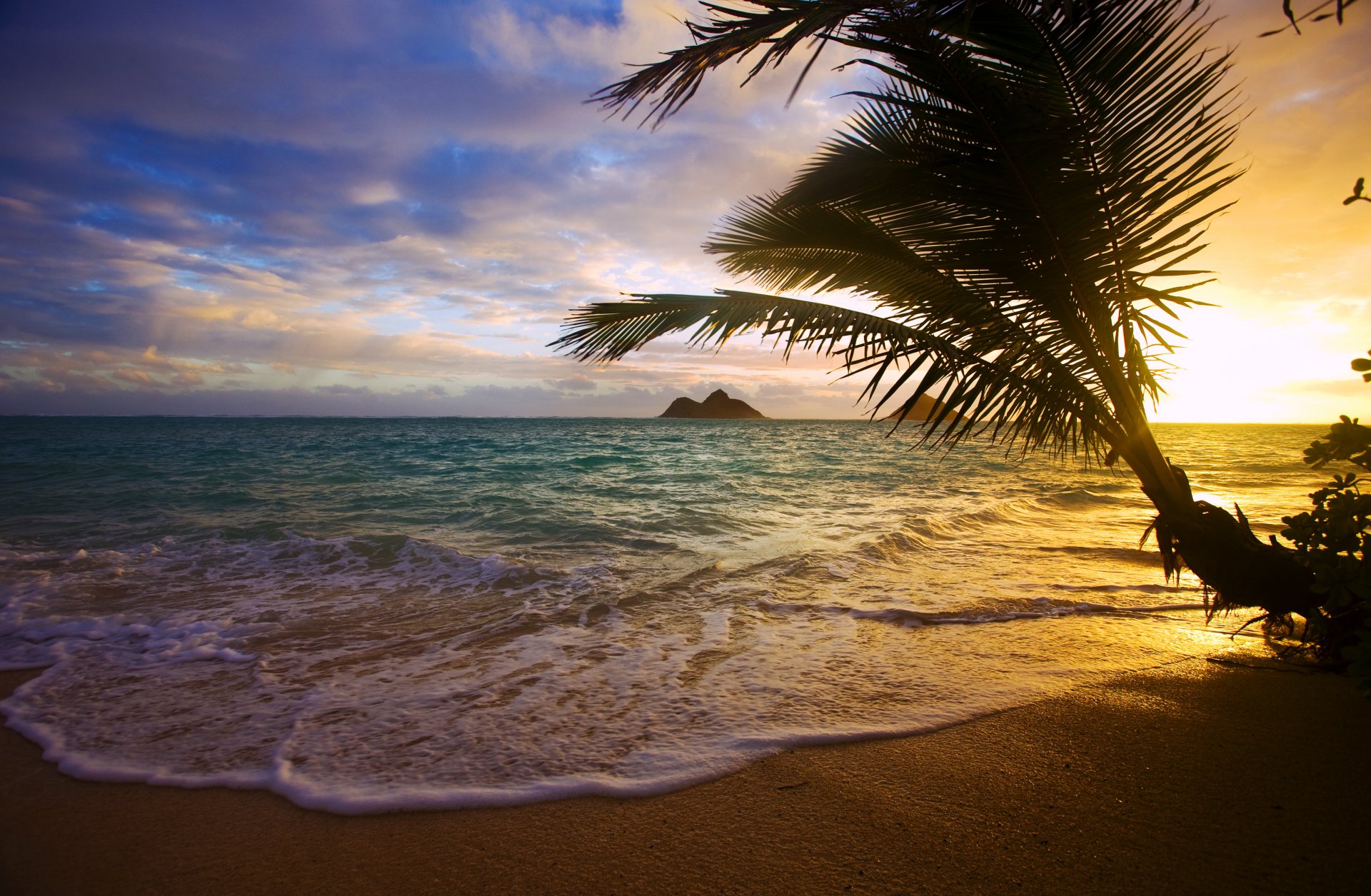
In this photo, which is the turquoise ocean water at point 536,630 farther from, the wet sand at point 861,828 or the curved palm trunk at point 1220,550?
the curved palm trunk at point 1220,550

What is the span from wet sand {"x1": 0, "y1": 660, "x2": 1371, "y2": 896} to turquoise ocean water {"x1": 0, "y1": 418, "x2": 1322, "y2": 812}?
0.55ft

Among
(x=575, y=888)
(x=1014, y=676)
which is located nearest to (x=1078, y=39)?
(x=1014, y=676)

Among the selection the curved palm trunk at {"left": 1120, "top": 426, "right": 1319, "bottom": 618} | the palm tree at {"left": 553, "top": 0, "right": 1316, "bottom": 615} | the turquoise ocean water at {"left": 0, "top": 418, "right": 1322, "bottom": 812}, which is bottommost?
the turquoise ocean water at {"left": 0, "top": 418, "right": 1322, "bottom": 812}

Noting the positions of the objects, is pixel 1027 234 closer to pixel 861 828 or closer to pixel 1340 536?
pixel 1340 536

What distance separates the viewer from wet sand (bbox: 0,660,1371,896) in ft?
6.10

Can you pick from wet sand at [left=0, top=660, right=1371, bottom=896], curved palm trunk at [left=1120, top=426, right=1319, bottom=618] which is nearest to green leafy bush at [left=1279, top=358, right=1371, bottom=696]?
curved palm trunk at [left=1120, top=426, right=1319, bottom=618]

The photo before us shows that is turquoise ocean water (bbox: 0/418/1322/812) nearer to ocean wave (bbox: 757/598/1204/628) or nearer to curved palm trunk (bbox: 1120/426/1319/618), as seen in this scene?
ocean wave (bbox: 757/598/1204/628)

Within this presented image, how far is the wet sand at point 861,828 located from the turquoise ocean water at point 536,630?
0.17 metres

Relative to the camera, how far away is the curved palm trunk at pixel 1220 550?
325cm

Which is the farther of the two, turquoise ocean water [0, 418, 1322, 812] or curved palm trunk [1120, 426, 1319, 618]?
curved palm trunk [1120, 426, 1319, 618]

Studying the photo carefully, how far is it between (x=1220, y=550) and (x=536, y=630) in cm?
452

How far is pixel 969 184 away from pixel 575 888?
4.09 m

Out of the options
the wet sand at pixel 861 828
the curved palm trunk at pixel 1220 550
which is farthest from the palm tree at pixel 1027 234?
the wet sand at pixel 861 828

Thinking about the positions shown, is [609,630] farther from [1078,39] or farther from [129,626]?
[1078,39]
